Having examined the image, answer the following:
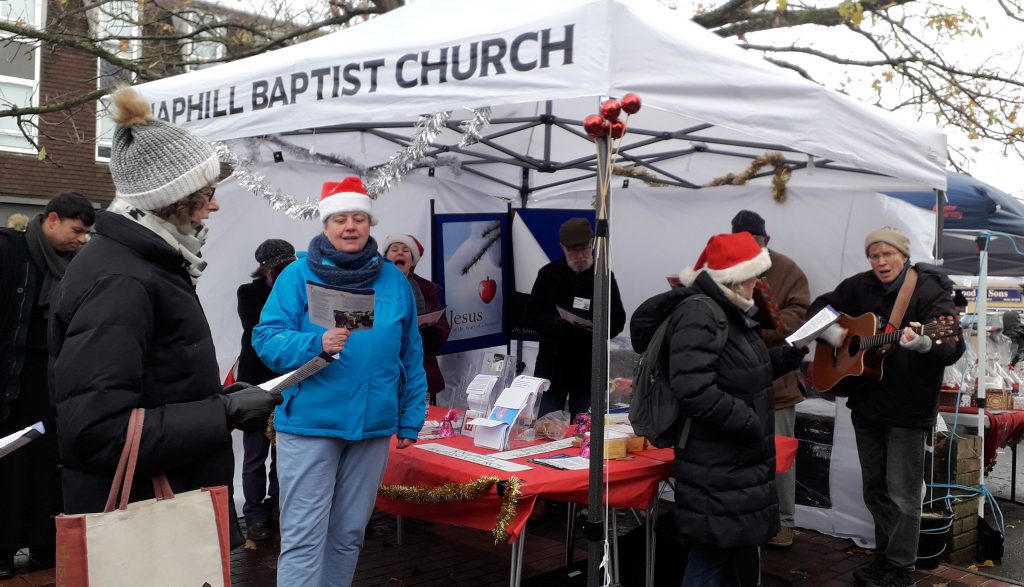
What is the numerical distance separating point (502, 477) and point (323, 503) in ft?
2.19

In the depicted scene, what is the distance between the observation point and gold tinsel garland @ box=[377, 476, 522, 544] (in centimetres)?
305

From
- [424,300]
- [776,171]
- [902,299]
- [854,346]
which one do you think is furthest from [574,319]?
[776,171]

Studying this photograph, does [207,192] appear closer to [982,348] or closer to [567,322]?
[567,322]

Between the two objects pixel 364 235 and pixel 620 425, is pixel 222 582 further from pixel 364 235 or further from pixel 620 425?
pixel 620 425

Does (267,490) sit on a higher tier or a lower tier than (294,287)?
lower

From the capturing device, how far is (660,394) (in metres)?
3.46

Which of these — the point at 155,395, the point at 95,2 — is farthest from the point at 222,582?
the point at 95,2

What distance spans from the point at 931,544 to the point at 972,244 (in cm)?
412

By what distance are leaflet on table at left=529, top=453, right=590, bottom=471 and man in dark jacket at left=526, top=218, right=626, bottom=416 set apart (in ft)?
5.07

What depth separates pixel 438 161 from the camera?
6215 mm

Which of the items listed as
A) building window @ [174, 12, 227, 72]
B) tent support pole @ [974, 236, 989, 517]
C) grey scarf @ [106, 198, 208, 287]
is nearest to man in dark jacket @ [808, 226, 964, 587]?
tent support pole @ [974, 236, 989, 517]

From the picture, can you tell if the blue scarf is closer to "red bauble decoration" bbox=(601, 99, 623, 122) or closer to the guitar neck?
"red bauble decoration" bbox=(601, 99, 623, 122)

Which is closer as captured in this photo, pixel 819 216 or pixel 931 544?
pixel 931 544

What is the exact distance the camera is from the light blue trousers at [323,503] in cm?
305
